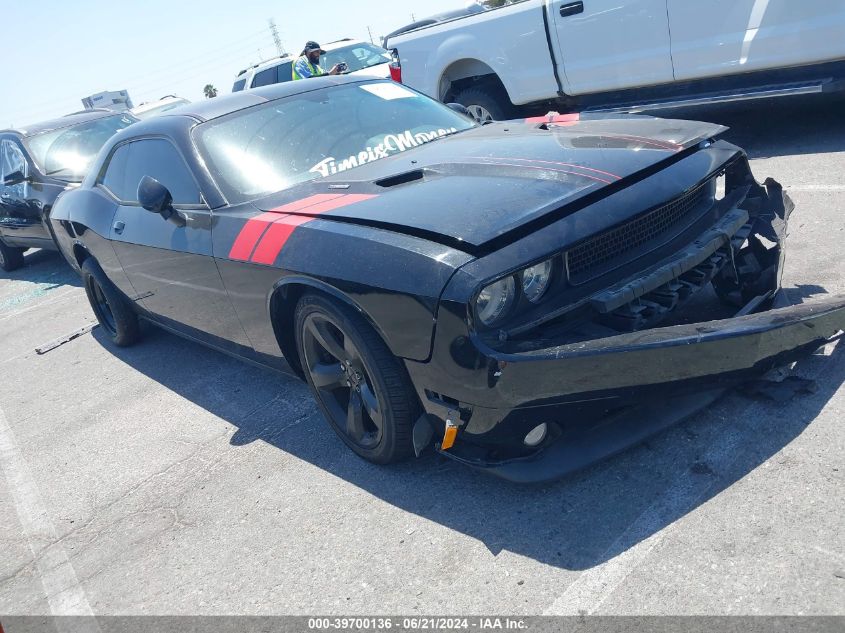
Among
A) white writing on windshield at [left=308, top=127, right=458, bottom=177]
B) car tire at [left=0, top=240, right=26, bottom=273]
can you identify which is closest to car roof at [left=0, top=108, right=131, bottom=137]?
car tire at [left=0, top=240, right=26, bottom=273]

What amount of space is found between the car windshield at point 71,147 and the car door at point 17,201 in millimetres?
180

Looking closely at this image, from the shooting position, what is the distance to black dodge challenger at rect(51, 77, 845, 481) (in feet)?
7.20

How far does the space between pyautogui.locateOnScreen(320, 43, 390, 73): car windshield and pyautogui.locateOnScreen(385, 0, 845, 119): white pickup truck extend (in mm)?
3276

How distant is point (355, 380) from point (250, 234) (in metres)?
0.81

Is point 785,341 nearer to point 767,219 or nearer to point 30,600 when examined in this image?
point 767,219

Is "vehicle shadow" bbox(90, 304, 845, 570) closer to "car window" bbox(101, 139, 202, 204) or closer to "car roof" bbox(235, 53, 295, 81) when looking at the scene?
"car window" bbox(101, 139, 202, 204)

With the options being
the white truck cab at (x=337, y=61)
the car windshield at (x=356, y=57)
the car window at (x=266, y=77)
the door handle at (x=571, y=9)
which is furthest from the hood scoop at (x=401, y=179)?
the car window at (x=266, y=77)

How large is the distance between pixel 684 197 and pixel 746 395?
79 cm

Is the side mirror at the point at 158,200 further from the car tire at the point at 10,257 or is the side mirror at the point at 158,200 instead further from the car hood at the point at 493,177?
the car tire at the point at 10,257

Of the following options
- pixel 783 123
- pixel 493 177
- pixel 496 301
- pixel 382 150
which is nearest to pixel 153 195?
pixel 382 150

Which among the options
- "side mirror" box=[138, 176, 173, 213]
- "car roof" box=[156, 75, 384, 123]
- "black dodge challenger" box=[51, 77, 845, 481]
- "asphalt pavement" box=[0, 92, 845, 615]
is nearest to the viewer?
"asphalt pavement" box=[0, 92, 845, 615]

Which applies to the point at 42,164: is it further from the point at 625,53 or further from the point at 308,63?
the point at 625,53

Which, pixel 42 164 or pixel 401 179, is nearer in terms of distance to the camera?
pixel 401 179

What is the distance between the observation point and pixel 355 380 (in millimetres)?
2803
